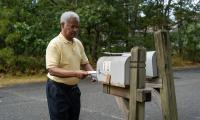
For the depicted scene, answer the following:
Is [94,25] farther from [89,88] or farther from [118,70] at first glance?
[118,70]

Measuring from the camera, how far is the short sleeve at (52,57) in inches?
168

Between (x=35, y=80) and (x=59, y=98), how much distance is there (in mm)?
10913

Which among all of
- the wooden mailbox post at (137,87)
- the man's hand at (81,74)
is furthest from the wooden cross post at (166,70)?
the man's hand at (81,74)

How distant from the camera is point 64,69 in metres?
4.34

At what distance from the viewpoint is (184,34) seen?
2288cm

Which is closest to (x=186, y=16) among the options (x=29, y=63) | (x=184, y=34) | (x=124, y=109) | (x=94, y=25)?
(x=184, y=34)

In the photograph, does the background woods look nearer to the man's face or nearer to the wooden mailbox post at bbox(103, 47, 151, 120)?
the man's face

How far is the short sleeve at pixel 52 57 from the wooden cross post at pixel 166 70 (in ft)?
3.30

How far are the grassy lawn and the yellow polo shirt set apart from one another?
9898 mm

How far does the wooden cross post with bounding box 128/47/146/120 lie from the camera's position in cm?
394

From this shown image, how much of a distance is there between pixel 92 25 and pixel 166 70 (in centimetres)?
1385

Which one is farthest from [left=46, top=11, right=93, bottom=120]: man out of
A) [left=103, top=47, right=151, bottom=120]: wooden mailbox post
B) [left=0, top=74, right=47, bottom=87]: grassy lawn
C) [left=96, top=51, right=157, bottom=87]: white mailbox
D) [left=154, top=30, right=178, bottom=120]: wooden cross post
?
[left=0, top=74, right=47, bottom=87]: grassy lawn

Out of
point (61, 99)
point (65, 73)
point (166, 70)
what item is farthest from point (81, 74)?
point (166, 70)

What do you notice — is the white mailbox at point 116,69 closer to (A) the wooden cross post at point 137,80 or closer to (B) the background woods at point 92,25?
(A) the wooden cross post at point 137,80
